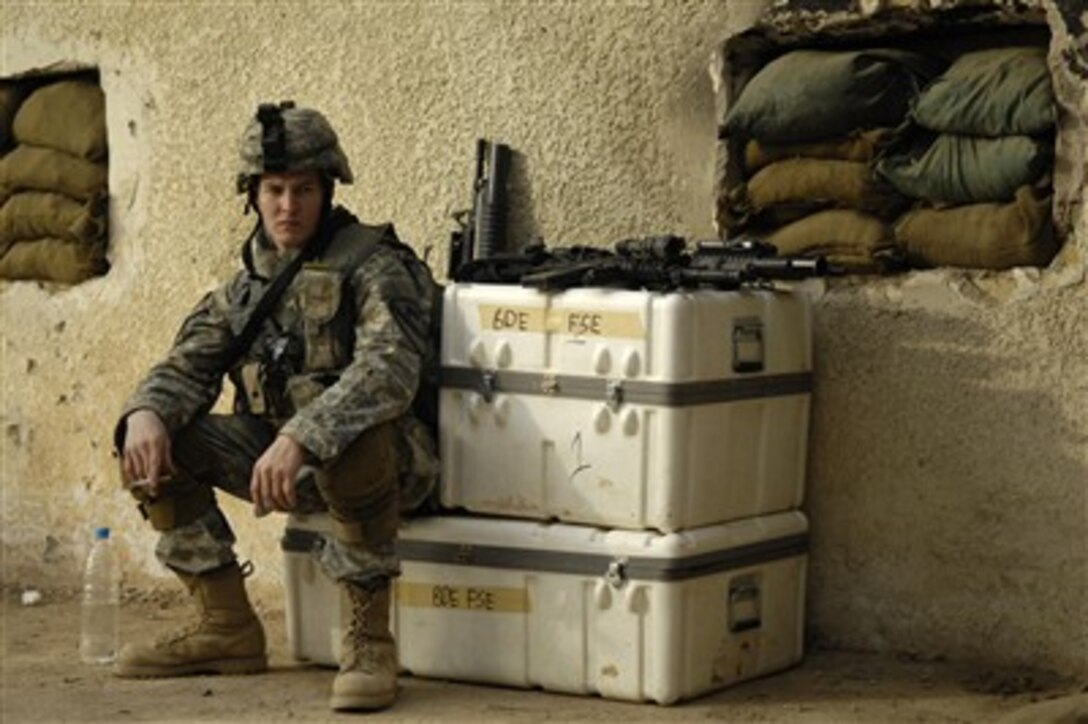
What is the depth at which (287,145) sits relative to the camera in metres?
5.91

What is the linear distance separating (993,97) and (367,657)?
1.99 metres

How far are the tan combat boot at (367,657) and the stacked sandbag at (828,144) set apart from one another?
1406 mm

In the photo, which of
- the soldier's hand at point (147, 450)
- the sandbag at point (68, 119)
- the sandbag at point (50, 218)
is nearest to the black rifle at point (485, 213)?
the soldier's hand at point (147, 450)

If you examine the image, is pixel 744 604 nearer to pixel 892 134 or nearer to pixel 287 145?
pixel 892 134

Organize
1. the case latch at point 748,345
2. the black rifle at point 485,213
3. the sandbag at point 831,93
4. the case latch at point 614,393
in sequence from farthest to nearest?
the black rifle at point 485,213
the sandbag at point 831,93
the case latch at point 748,345
the case latch at point 614,393

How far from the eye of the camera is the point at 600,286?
5.74m

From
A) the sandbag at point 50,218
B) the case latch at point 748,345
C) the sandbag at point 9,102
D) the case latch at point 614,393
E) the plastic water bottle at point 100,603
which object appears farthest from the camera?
the sandbag at point 9,102

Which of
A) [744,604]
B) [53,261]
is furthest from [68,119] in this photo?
[744,604]

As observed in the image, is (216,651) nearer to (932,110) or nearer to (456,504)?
(456,504)

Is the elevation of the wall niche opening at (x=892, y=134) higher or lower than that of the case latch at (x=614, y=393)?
higher

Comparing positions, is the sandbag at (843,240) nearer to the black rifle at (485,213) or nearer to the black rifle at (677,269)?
the black rifle at (677,269)

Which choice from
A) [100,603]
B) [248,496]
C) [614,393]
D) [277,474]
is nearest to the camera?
[277,474]

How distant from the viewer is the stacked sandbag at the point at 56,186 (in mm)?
7656

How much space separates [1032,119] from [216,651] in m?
2.39
